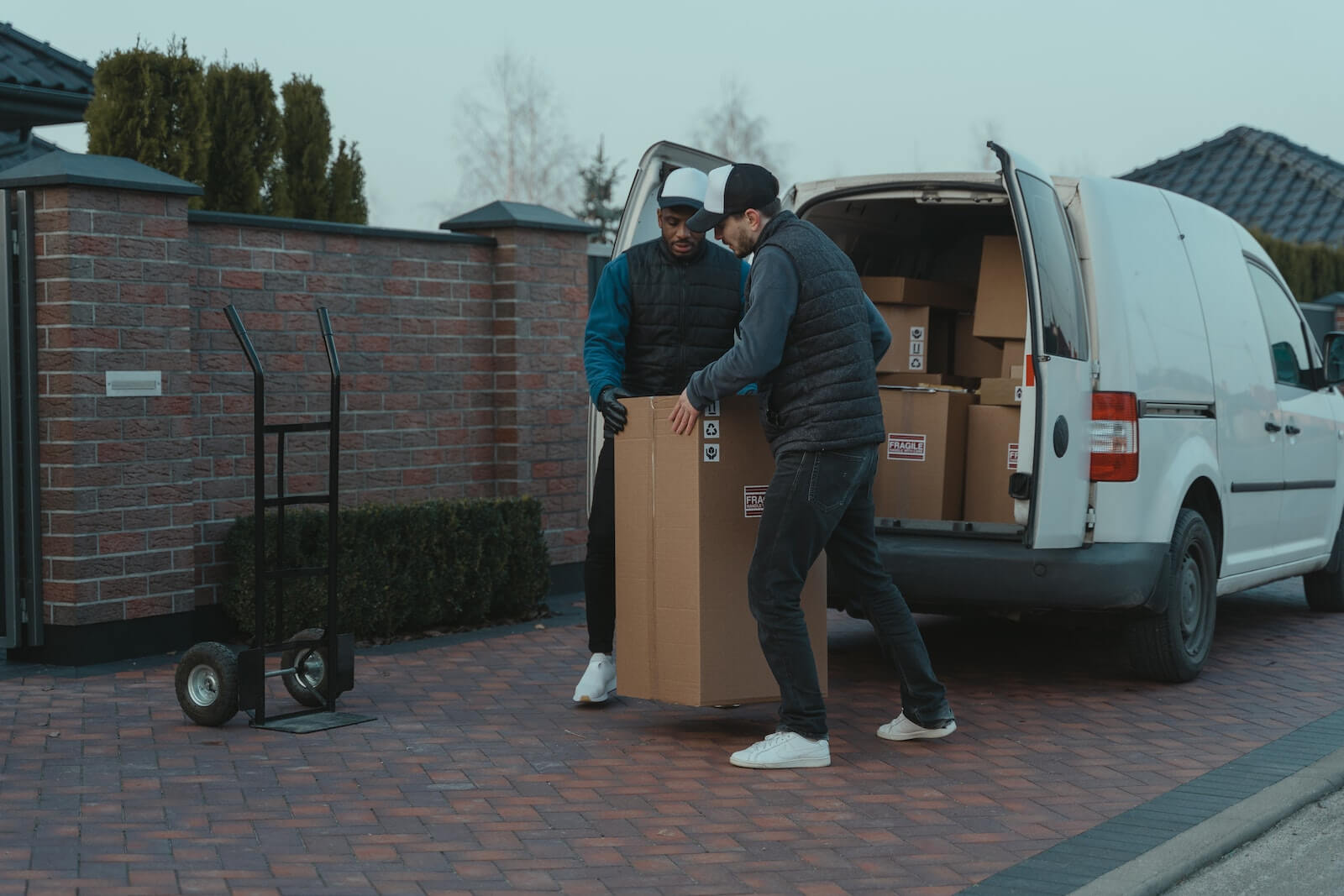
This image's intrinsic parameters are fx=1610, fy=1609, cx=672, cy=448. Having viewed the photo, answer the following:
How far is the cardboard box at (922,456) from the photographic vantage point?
698cm

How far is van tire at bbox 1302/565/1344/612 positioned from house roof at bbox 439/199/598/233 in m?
4.67

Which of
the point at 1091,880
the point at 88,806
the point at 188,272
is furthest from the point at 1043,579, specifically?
the point at 188,272

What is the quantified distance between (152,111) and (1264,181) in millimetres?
20809

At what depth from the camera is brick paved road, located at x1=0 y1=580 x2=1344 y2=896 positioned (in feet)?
14.1

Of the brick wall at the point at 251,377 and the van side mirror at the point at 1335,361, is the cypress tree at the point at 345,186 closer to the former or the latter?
the brick wall at the point at 251,377

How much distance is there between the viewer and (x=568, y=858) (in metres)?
4.38

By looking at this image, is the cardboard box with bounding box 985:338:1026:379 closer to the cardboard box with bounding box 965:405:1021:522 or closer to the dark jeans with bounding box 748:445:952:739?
the cardboard box with bounding box 965:405:1021:522

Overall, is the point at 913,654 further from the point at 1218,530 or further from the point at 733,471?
the point at 1218,530

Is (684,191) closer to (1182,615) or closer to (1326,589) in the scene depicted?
(1182,615)

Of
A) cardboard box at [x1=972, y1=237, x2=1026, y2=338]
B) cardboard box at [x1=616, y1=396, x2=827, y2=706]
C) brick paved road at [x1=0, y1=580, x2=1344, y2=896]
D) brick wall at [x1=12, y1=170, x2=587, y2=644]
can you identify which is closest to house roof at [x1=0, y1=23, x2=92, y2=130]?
brick wall at [x1=12, y1=170, x2=587, y2=644]

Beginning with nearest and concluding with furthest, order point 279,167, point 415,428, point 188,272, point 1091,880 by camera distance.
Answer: point 1091,880
point 188,272
point 415,428
point 279,167

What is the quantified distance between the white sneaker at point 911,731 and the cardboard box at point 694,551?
417 mm

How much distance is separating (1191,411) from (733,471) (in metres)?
2.39

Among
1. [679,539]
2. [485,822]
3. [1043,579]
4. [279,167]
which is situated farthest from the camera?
[279,167]
